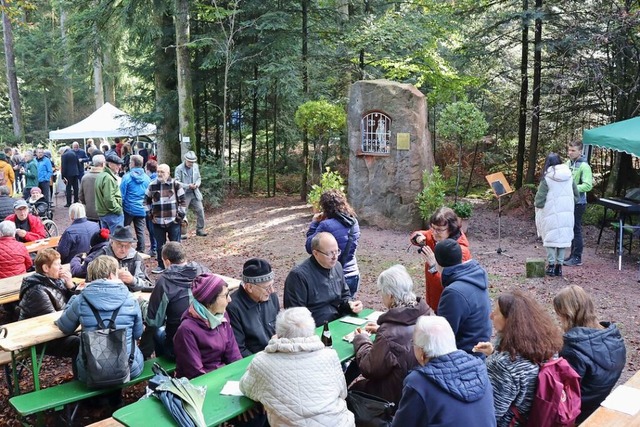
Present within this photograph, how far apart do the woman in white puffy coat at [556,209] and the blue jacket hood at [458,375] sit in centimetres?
600

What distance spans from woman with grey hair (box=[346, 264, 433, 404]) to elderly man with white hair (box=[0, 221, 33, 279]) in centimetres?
463

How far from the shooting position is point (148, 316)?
476 centimetres

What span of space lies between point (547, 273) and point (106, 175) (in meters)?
6.85

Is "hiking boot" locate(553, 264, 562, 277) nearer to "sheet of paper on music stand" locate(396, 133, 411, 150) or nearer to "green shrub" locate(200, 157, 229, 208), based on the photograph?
"sheet of paper on music stand" locate(396, 133, 411, 150)

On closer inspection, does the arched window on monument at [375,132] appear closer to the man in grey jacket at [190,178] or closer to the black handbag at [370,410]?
the man in grey jacket at [190,178]

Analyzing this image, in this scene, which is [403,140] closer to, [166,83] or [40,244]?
[40,244]

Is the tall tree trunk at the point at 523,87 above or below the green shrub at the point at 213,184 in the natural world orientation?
above

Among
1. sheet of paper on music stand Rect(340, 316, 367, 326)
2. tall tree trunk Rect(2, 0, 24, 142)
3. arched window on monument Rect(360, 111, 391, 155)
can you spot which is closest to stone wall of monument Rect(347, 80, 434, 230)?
arched window on monument Rect(360, 111, 391, 155)

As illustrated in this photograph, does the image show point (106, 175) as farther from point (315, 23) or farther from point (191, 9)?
point (315, 23)

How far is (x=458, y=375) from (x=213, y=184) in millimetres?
12434

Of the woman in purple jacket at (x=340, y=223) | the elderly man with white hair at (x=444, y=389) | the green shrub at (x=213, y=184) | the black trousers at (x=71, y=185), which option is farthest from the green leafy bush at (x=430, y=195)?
the black trousers at (x=71, y=185)

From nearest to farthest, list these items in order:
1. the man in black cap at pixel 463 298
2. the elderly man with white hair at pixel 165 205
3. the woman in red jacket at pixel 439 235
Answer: the man in black cap at pixel 463 298 < the woman in red jacket at pixel 439 235 < the elderly man with white hair at pixel 165 205

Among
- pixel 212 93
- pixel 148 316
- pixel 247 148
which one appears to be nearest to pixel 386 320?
A: pixel 148 316

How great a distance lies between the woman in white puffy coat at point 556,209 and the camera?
327 inches
